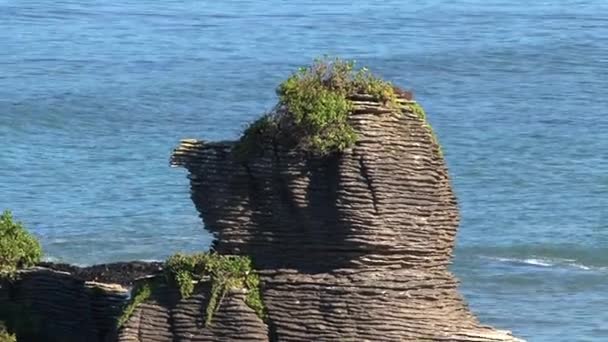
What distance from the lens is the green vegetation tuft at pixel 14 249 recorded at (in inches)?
1044

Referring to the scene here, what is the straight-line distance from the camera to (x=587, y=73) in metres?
62.5

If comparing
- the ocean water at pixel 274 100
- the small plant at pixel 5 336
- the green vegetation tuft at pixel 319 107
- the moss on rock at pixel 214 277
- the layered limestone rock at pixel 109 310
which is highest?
the green vegetation tuft at pixel 319 107

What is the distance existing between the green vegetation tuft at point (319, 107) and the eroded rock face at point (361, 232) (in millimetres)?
121

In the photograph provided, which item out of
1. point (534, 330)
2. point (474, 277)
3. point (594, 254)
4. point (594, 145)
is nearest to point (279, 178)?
point (534, 330)

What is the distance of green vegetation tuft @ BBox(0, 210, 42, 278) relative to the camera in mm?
26516

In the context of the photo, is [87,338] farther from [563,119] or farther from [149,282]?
[563,119]

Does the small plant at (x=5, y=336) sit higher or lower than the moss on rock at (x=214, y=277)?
lower

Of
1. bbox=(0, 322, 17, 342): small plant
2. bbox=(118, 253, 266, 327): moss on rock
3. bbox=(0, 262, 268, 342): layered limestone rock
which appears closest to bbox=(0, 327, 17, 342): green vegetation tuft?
bbox=(0, 322, 17, 342): small plant

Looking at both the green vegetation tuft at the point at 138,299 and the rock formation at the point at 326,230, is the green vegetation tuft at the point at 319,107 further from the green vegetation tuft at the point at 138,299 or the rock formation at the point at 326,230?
the green vegetation tuft at the point at 138,299

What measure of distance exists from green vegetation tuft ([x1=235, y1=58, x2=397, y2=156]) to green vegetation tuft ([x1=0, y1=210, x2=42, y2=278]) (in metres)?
4.41

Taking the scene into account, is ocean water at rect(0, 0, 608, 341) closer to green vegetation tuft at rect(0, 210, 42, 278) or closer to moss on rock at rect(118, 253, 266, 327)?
green vegetation tuft at rect(0, 210, 42, 278)

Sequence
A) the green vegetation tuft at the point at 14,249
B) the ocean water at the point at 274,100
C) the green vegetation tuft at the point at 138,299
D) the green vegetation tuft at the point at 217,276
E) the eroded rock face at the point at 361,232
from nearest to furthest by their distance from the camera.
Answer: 1. the eroded rock face at the point at 361,232
2. the green vegetation tuft at the point at 217,276
3. the green vegetation tuft at the point at 138,299
4. the green vegetation tuft at the point at 14,249
5. the ocean water at the point at 274,100

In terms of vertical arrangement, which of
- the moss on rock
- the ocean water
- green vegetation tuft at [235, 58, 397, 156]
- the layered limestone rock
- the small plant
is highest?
green vegetation tuft at [235, 58, 397, 156]

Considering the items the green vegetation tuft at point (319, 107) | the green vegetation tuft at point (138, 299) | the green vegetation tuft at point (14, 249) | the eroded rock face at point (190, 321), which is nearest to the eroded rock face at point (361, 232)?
the green vegetation tuft at point (319, 107)
